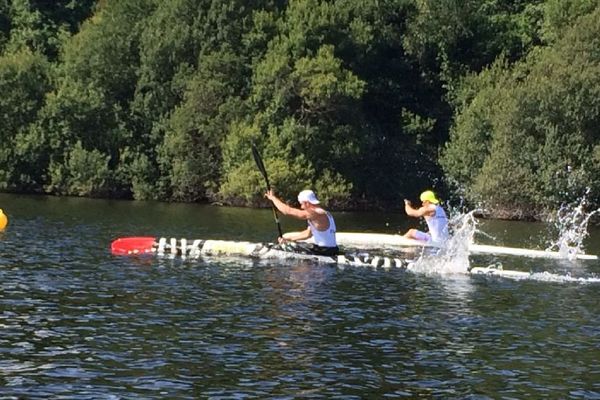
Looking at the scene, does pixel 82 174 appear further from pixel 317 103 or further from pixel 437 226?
pixel 437 226

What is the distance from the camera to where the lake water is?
15273mm

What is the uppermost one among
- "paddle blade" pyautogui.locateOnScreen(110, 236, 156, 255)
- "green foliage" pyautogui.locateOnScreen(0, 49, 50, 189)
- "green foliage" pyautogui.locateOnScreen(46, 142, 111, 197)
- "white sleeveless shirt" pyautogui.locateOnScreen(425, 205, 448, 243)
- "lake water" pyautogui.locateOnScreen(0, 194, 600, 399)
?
"green foliage" pyautogui.locateOnScreen(0, 49, 50, 189)

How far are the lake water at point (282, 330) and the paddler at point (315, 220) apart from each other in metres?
1.02

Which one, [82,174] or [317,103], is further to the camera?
[82,174]

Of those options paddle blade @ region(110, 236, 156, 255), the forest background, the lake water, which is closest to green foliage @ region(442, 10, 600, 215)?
the forest background

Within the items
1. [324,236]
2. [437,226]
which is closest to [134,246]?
[324,236]

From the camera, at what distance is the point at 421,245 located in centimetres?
3472

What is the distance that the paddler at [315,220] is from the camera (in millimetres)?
28531

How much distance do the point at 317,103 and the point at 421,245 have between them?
29.4 metres

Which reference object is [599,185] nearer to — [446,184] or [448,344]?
[446,184]

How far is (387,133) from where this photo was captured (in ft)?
231

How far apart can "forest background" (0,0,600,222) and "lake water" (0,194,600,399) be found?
2868cm

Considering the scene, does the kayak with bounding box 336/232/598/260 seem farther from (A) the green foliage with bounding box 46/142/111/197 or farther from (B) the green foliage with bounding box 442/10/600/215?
(A) the green foliage with bounding box 46/142/111/197

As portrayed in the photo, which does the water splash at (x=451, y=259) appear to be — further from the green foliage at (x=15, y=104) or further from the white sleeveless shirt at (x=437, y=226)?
the green foliage at (x=15, y=104)
